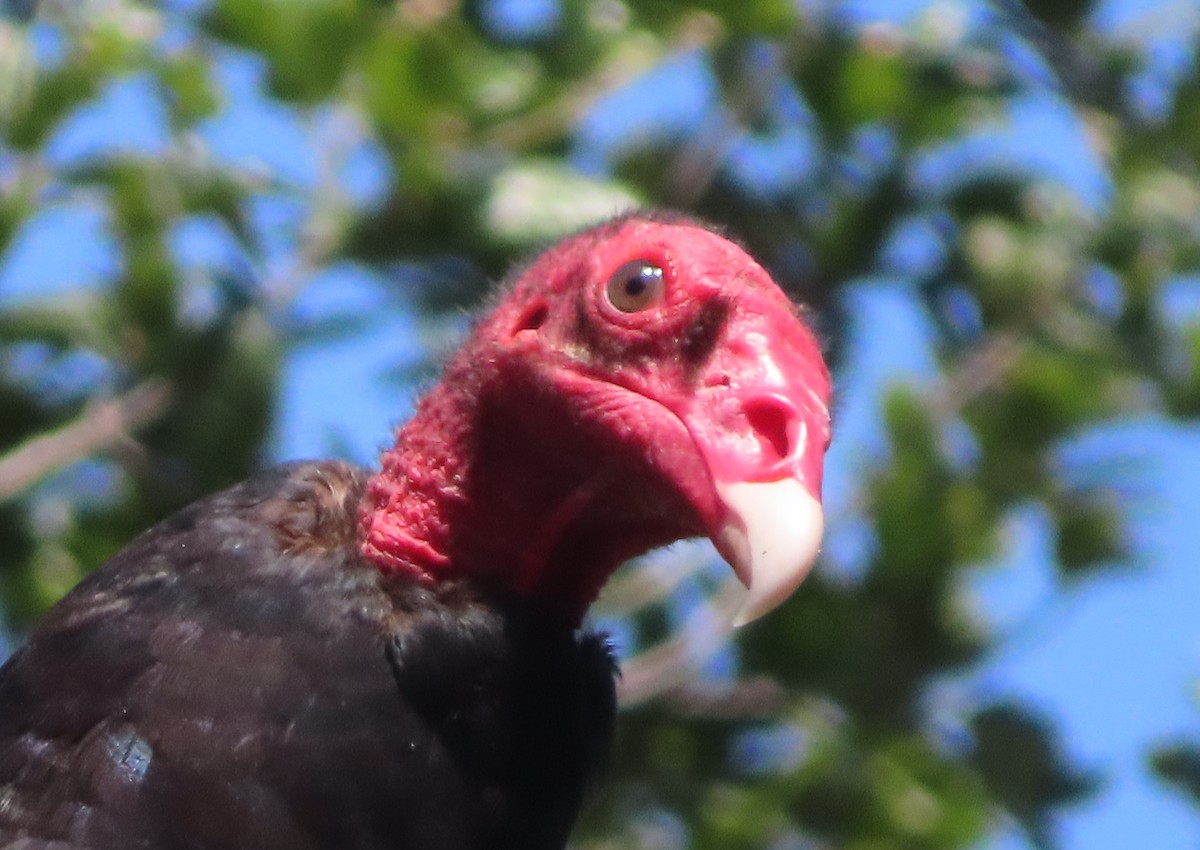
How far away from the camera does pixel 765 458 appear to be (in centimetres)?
236

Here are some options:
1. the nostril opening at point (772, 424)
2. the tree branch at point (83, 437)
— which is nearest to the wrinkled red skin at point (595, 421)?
the nostril opening at point (772, 424)

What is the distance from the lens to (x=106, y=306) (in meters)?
4.43

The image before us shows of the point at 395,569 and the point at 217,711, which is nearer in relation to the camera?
the point at 217,711

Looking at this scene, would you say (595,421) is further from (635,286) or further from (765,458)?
(765,458)

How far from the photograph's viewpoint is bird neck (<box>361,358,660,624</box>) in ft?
8.85

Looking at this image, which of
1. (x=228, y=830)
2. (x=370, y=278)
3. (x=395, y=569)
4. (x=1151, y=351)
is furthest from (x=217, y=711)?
(x=1151, y=351)

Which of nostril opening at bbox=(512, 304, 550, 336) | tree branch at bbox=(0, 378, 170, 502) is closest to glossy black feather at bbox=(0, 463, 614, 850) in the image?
nostril opening at bbox=(512, 304, 550, 336)

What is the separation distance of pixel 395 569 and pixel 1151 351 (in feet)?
7.81

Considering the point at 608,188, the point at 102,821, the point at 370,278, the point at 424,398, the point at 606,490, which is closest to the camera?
the point at 102,821

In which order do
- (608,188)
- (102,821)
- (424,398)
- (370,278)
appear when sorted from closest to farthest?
(102,821)
(424,398)
(608,188)
(370,278)

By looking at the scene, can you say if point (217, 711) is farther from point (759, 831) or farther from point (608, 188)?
point (759, 831)

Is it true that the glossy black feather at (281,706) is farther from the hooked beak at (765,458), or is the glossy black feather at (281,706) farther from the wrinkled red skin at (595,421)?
the hooked beak at (765,458)

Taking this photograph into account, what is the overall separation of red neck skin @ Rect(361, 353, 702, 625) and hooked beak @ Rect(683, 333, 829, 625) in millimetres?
226

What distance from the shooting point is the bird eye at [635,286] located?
8.63ft
